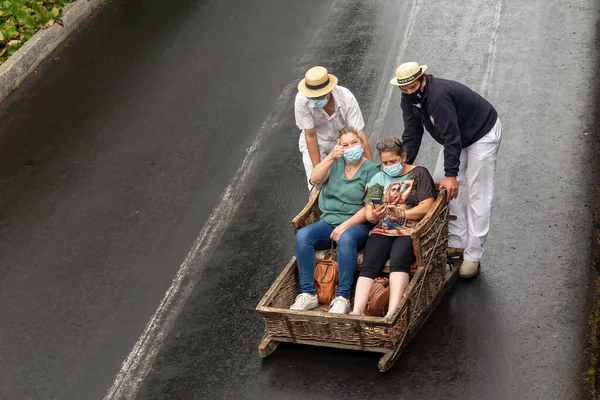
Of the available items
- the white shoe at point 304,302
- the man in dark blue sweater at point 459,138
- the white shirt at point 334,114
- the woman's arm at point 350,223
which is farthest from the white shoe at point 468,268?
the white shirt at point 334,114

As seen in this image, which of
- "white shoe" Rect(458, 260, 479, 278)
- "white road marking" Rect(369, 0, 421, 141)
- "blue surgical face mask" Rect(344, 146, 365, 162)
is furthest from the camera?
"white road marking" Rect(369, 0, 421, 141)

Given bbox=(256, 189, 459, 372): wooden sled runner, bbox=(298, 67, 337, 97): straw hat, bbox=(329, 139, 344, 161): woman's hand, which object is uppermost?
bbox=(298, 67, 337, 97): straw hat

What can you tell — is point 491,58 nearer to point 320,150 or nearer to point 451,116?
point 320,150

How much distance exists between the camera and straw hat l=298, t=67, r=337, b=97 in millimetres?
9328

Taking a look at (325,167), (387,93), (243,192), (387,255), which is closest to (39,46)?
(243,192)

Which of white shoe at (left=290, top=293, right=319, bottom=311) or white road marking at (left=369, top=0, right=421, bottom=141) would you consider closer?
white shoe at (left=290, top=293, right=319, bottom=311)

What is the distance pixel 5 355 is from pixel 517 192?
17.8 ft

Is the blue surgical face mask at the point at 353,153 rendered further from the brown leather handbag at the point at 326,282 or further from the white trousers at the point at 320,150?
the brown leather handbag at the point at 326,282

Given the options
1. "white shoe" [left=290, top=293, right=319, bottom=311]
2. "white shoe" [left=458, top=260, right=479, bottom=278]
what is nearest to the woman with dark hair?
"white shoe" [left=290, top=293, right=319, bottom=311]

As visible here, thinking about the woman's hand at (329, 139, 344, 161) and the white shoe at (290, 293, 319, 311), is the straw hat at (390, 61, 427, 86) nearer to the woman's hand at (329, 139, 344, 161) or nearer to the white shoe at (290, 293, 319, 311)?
the woman's hand at (329, 139, 344, 161)

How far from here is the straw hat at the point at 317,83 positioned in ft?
30.6

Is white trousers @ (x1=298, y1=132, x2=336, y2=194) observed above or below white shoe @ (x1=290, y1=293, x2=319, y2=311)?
above

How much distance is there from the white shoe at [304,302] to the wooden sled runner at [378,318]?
111 millimetres

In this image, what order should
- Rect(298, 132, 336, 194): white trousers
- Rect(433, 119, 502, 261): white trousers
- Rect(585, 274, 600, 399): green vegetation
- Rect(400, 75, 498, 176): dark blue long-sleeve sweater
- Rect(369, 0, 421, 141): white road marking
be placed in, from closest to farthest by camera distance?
Rect(585, 274, 600, 399): green vegetation
Rect(400, 75, 498, 176): dark blue long-sleeve sweater
Rect(433, 119, 502, 261): white trousers
Rect(298, 132, 336, 194): white trousers
Rect(369, 0, 421, 141): white road marking
